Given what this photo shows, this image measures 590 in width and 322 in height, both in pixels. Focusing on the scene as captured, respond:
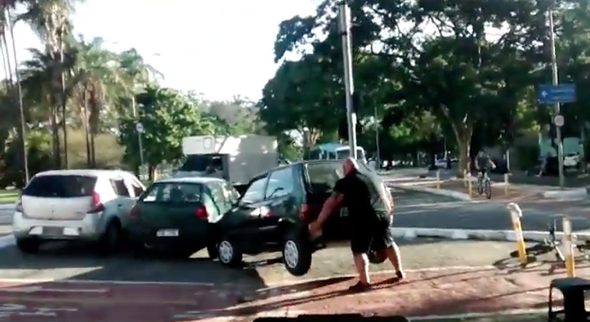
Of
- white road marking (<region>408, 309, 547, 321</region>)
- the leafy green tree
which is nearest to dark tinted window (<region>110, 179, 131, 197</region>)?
white road marking (<region>408, 309, 547, 321</region>)

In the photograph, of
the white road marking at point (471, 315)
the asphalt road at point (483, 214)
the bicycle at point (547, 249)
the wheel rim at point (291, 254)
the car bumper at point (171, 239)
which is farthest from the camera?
the asphalt road at point (483, 214)

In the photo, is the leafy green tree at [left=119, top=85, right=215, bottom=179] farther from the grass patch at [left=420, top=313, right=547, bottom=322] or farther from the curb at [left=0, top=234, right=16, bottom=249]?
the grass patch at [left=420, top=313, right=547, bottom=322]

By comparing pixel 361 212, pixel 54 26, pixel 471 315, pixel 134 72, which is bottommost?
pixel 471 315

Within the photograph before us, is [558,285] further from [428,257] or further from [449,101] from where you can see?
[449,101]

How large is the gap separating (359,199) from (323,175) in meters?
1.69

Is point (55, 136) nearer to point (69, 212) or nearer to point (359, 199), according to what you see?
point (69, 212)

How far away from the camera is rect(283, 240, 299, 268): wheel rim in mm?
12578

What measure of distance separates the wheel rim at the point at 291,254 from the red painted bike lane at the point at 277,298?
365 mm

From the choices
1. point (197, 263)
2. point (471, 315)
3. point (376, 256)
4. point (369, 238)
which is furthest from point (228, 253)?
point (471, 315)

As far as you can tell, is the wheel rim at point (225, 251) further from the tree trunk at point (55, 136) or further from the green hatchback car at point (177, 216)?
the tree trunk at point (55, 136)

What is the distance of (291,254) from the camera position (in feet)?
41.6

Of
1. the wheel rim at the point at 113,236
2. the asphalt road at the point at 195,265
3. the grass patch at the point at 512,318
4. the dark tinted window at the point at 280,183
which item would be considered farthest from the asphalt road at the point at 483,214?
the grass patch at the point at 512,318

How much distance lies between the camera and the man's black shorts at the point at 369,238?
11.6 meters

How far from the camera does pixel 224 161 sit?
120 ft
